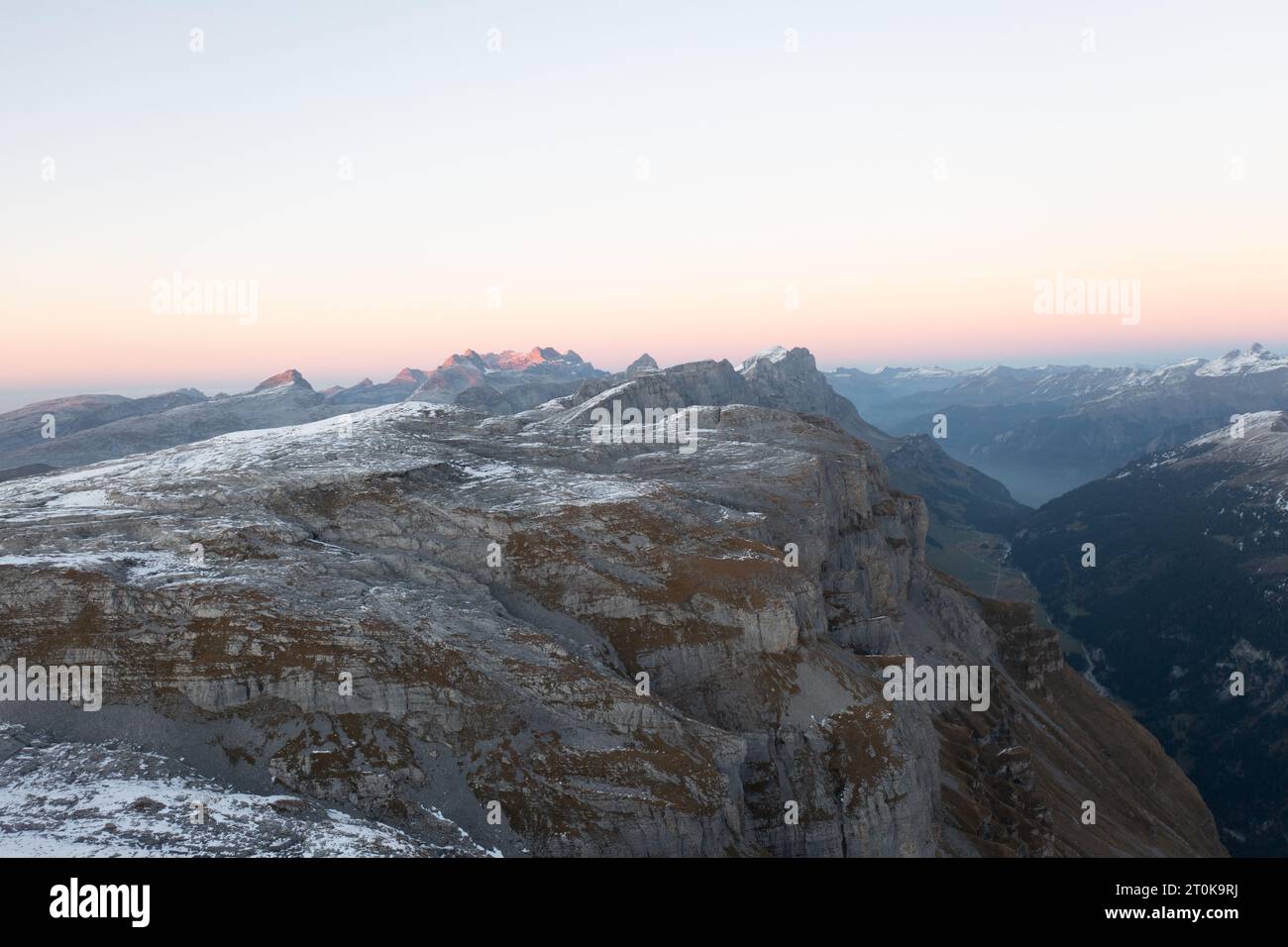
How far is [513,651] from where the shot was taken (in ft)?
237

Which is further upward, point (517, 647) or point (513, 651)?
point (517, 647)

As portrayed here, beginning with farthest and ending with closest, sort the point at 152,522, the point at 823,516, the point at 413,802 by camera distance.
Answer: the point at 823,516
the point at 152,522
the point at 413,802

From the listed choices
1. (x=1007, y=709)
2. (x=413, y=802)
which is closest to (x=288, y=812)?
(x=413, y=802)

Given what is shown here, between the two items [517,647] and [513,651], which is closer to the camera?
[513,651]

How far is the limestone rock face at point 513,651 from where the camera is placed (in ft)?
202

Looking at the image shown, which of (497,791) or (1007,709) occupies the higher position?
(497,791)

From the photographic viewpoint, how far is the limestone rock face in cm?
6153

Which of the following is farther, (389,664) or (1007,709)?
(1007,709)
